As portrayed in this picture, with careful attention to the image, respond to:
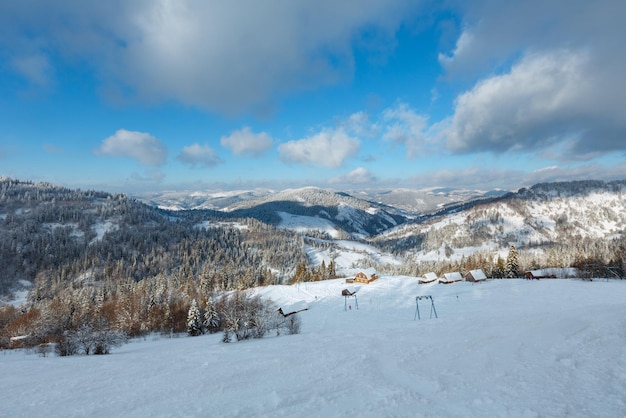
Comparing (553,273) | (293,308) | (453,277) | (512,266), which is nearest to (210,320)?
(293,308)

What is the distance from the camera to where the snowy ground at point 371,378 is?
39.7 feet

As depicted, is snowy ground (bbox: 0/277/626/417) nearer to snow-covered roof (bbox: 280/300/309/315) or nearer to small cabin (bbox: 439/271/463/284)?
snow-covered roof (bbox: 280/300/309/315)

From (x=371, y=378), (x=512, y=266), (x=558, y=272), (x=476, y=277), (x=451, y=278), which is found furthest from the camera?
(x=558, y=272)

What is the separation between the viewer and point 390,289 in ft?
290

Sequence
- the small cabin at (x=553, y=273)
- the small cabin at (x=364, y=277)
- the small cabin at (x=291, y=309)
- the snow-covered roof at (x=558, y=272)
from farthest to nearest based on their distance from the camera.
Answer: the small cabin at (x=364, y=277), the snow-covered roof at (x=558, y=272), the small cabin at (x=553, y=273), the small cabin at (x=291, y=309)

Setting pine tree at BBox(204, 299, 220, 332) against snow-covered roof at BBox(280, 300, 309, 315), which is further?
snow-covered roof at BBox(280, 300, 309, 315)

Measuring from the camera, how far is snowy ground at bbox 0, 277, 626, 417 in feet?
39.7

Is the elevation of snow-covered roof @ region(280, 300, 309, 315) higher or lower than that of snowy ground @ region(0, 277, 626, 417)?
lower

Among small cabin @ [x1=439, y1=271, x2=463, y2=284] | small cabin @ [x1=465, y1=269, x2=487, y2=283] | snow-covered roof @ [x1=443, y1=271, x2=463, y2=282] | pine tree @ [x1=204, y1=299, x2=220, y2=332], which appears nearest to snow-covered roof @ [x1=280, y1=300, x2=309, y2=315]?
pine tree @ [x1=204, y1=299, x2=220, y2=332]

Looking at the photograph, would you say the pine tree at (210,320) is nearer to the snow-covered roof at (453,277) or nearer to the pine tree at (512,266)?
the snow-covered roof at (453,277)

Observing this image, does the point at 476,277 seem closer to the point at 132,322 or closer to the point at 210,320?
the point at 210,320

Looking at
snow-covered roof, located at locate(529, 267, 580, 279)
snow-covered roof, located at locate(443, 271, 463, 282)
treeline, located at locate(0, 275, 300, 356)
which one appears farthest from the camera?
snow-covered roof, located at locate(443, 271, 463, 282)

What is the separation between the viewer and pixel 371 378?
53.2 feet

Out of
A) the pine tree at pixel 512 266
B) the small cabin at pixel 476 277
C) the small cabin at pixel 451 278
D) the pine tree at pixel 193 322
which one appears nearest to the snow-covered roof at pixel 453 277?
the small cabin at pixel 451 278
